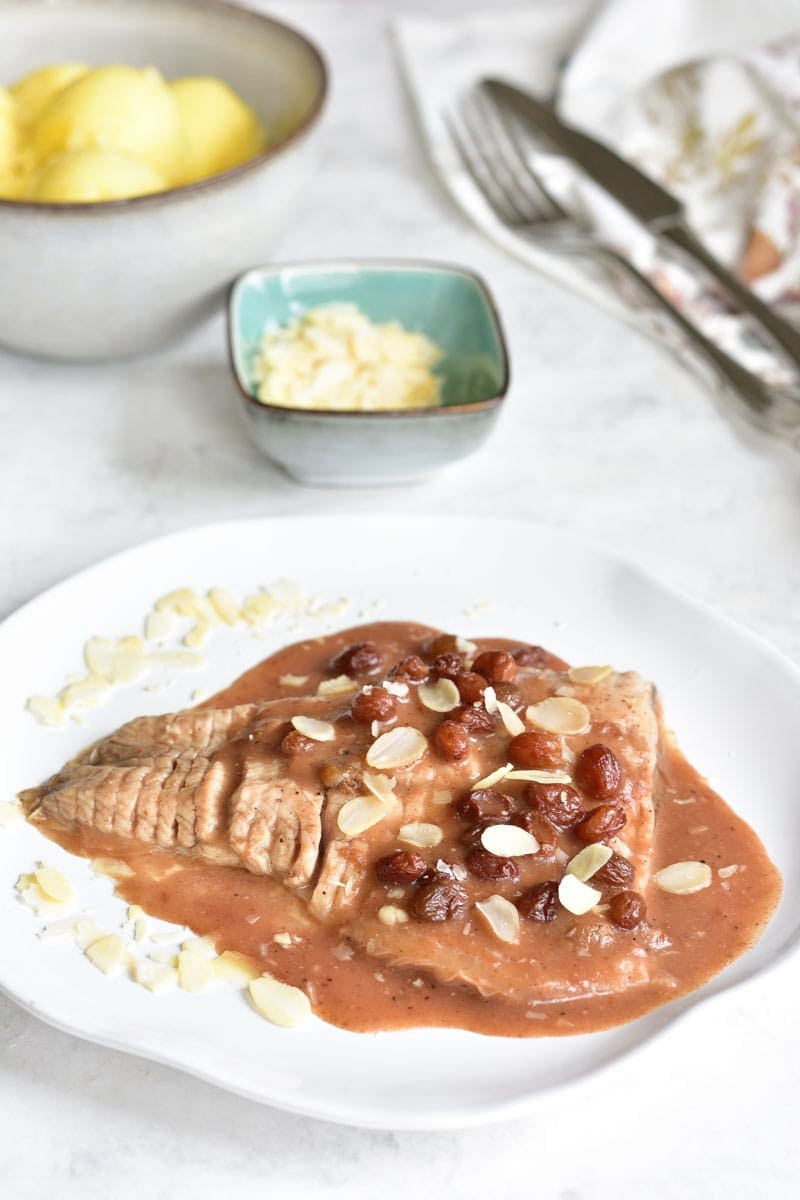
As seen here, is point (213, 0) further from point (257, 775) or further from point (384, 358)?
point (257, 775)

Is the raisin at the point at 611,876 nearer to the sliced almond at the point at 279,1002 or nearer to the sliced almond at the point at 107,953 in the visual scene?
the sliced almond at the point at 279,1002

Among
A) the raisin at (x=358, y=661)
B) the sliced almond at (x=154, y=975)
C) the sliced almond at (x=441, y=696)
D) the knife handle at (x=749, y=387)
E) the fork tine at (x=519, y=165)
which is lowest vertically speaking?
the sliced almond at (x=154, y=975)

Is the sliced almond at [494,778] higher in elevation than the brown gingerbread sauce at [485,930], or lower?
higher

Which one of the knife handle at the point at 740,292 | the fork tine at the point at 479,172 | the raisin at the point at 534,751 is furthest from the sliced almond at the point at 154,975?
the fork tine at the point at 479,172

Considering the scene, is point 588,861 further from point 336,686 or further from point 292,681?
point 292,681

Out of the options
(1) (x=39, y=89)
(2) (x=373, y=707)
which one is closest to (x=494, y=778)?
(2) (x=373, y=707)

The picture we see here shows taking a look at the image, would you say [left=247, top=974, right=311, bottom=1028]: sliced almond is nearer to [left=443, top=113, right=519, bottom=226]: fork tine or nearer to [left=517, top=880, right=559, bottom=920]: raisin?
[left=517, top=880, right=559, bottom=920]: raisin

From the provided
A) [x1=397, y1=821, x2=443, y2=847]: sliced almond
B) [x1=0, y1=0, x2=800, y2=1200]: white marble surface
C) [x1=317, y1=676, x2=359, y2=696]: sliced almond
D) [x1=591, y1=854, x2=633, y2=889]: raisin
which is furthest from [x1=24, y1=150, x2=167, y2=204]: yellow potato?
[x1=591, y1=854, x2=633, y2=889]: raisin
